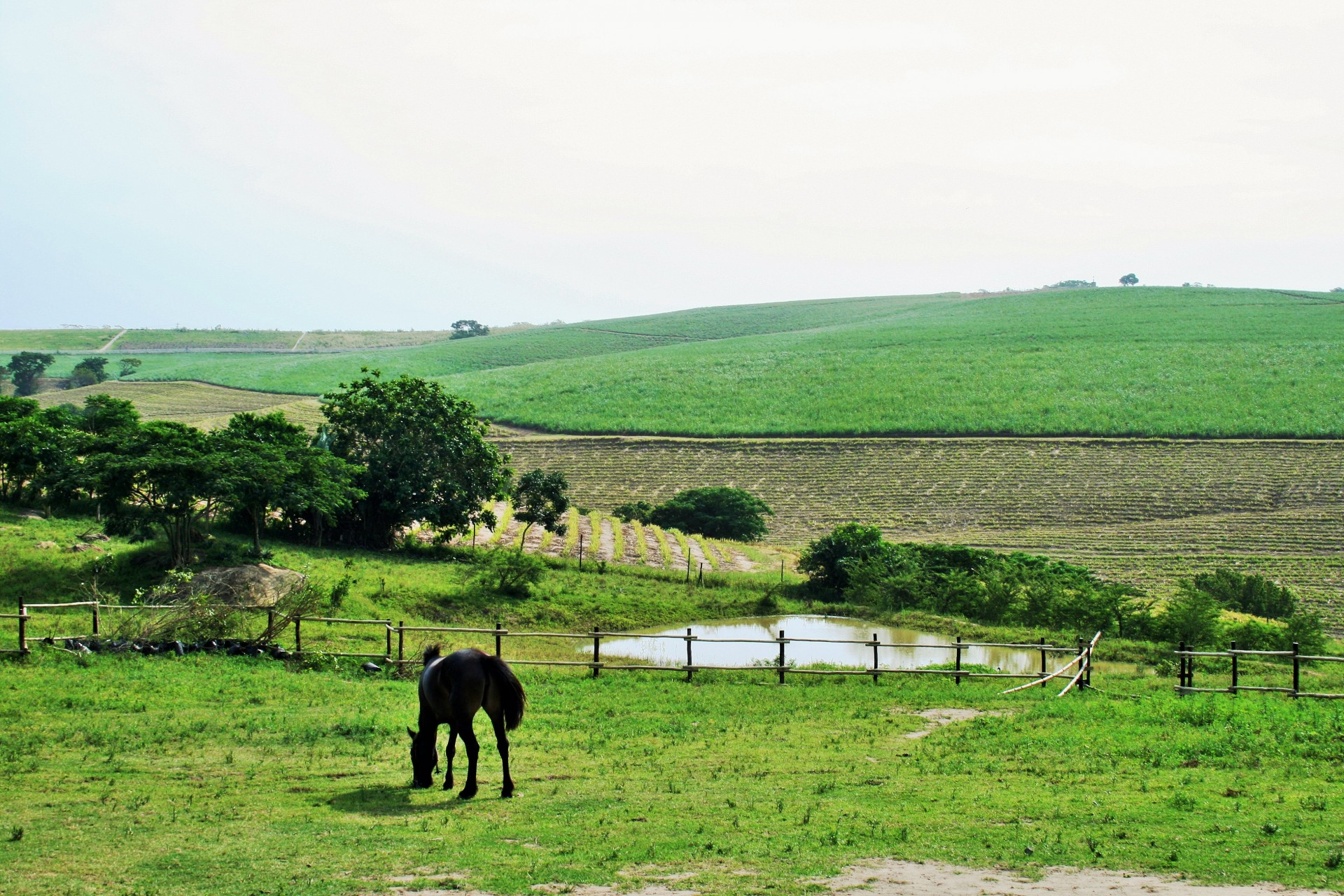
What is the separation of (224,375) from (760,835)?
426 feet

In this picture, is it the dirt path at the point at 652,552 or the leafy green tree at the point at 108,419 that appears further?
the dirt path at the point at 652,552

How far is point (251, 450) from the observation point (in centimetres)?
3266

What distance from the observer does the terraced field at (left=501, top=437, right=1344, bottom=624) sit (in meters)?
49.0

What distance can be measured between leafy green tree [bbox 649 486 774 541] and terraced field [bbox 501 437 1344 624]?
198 cm

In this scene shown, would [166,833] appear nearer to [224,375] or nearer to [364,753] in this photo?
[364,753]

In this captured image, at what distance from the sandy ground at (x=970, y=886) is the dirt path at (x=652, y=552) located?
33732mm

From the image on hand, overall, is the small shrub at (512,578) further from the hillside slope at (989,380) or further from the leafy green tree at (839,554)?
the hillside slope at (989,380)

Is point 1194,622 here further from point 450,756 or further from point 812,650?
point 450,756

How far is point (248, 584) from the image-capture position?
86.5ft

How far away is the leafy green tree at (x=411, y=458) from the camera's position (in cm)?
3981

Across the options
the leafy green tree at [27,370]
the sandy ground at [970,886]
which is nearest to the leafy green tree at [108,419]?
the sandy ground at [970,886]

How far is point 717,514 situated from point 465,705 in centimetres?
4512

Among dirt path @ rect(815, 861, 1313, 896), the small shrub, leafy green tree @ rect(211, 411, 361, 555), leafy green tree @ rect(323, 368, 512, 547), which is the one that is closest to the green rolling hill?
leafy green tree @ rect(323, 368, 512, 547)

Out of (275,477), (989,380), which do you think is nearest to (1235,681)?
(275,477)
